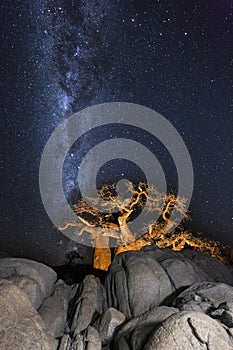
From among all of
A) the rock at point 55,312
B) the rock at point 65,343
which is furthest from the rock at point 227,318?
the rock at point 55,312

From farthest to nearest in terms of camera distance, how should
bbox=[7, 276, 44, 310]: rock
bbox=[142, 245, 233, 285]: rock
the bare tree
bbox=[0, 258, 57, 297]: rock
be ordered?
the bare tree → bbox=[142, 245, 233, 285]: rock → bbox=[0, 258, 57, 297]: rock → bbox=[7, 276, 44, 310]: rock

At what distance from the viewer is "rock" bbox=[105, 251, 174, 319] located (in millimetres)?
9703

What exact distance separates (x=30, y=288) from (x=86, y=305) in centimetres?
203

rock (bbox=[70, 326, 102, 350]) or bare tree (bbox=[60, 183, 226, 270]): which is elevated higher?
bare tree (bbox=[60, 183, 226, 270])

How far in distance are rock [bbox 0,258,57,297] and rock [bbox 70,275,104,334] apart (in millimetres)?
1259

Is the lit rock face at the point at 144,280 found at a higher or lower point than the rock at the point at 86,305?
higher

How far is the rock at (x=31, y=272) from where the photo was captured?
35.0 ft

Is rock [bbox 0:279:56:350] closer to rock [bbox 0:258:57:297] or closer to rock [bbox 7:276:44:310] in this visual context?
rock [bbox 7:276:44:310]

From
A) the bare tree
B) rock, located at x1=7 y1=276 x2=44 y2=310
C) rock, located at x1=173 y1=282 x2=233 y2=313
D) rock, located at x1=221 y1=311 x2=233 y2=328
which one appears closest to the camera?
rock, located at x1=221 y1=311 x2=233 y2=328

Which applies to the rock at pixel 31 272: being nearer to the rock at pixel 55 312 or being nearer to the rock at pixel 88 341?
the rock at pixel 55 312

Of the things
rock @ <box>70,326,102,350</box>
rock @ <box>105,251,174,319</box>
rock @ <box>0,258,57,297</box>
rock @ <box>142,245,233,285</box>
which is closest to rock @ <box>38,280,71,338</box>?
rock @ <box>0,258,57,297</box>

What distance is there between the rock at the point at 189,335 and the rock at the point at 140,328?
861 millimetres

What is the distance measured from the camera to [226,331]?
239 inches

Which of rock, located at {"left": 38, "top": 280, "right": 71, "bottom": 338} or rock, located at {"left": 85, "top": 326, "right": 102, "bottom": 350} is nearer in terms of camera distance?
rock, located at {"left": 85, "top": 326, "right": 102, "bottom": 350}
